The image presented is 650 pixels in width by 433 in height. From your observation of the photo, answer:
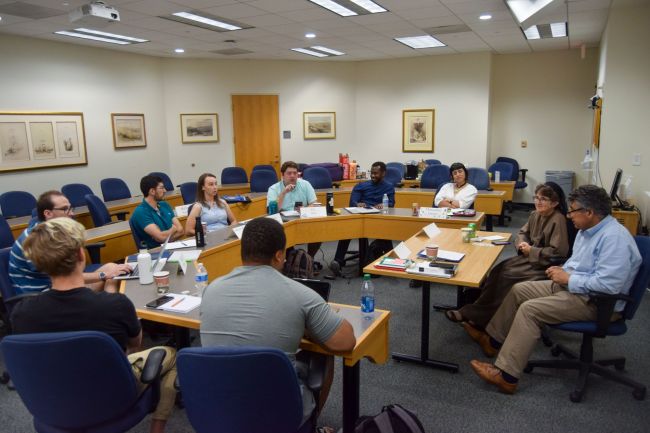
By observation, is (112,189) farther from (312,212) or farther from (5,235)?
(312,212)

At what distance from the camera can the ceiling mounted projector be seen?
4449mm

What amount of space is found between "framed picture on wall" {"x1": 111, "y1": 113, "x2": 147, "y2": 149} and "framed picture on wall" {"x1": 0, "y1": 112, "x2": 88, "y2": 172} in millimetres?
587

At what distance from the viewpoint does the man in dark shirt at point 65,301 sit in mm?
1878

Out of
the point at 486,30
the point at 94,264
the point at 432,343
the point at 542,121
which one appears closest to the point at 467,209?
the point at 432,343

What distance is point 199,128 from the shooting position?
9.06 m

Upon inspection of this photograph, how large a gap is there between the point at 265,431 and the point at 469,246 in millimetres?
2563

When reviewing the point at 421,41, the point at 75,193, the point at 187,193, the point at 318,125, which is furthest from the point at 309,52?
the point at 75,193

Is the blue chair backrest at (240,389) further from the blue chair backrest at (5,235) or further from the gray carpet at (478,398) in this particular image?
the blue chair backrest at (5,235)

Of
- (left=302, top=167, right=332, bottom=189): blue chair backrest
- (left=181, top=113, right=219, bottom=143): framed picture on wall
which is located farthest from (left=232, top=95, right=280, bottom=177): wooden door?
(left=302, top=167, right=332, bottom=189): blue chair backrest

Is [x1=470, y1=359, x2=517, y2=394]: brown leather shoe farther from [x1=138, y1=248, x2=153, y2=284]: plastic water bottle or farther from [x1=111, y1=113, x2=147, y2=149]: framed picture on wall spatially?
[x1=111, y1=113, x2=147, y2=149]: framed picture on wall

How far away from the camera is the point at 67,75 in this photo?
7102mm

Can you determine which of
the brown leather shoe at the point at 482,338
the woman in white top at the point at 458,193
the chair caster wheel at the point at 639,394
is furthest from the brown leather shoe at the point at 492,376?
the woman in white top at the point at 458,193

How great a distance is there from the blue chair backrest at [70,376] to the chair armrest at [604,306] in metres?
2.48

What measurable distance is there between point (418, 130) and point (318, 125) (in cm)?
203
